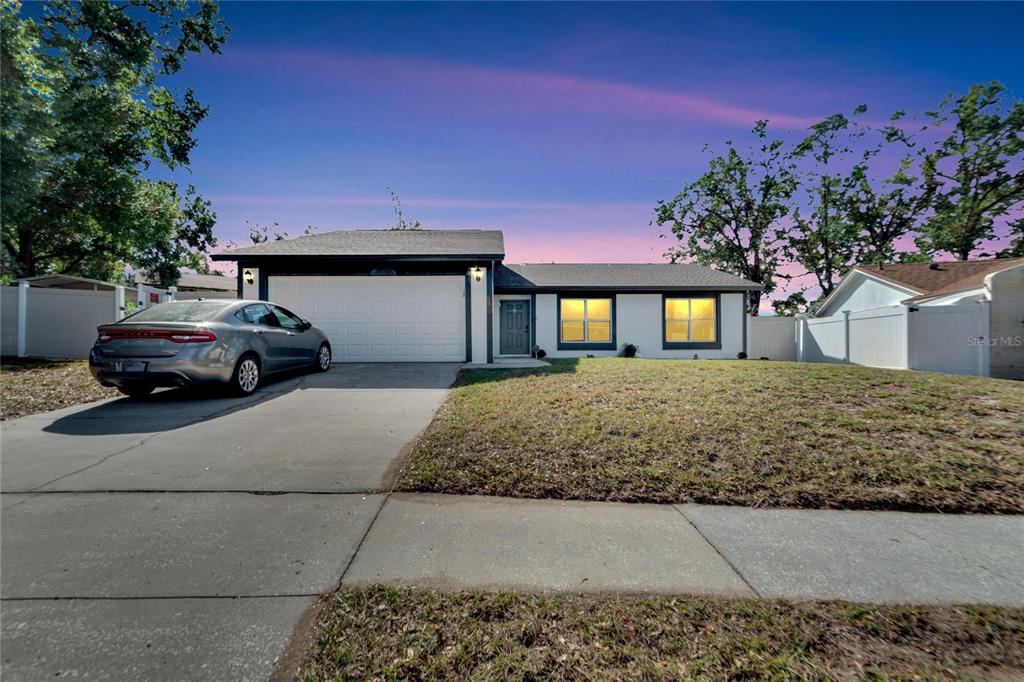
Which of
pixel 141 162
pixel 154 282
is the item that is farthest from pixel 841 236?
pixel 154 282

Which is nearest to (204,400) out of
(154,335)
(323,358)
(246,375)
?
(246,375)

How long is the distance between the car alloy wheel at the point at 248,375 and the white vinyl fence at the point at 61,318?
7.82 meters

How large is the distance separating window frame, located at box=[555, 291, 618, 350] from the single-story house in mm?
35

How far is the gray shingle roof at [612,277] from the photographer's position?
14469 millimetres

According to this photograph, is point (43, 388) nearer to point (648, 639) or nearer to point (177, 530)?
point (177, 530)

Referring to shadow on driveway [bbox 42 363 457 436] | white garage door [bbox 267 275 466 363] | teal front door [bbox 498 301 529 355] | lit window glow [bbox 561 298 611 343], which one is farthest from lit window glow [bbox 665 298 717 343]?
shadow on driveway [bbox 42 363 457 436]

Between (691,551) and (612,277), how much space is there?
13604 millimetres

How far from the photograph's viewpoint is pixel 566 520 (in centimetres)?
288

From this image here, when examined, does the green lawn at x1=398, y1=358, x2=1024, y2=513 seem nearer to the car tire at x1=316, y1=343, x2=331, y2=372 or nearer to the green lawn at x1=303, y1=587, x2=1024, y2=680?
the green lawn at x1=303, y1=587, x2=1024, y2=680

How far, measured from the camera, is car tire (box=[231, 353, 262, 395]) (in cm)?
629

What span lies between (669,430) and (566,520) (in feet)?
7.12

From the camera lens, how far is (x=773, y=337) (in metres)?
17.7

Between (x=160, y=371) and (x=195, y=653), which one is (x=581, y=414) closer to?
(x=195, y=653)

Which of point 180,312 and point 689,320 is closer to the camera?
point 180,312
